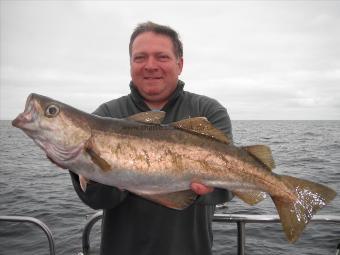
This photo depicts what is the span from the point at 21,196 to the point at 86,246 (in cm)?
1557

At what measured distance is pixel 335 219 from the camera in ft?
15.8

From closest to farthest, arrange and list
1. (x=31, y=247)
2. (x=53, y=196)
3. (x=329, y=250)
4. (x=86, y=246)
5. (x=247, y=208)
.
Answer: (x=86, y=246), (x=329, y=250), (x=31, y=247), (x=247, y=208), (x=53, y=196)

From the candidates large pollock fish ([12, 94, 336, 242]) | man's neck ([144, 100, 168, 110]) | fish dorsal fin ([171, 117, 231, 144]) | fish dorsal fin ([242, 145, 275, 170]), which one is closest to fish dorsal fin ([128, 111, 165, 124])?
large pollock fish ([12, 94, 336, 242])

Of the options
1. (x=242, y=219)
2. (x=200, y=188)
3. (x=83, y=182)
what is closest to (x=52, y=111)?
(x=83, y=182)

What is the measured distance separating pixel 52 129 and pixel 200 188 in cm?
178

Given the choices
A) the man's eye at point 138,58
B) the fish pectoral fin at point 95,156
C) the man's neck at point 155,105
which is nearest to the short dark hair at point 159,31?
the man's eye at point 138,58

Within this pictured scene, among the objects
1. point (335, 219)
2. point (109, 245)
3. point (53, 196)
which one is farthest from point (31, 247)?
point (335, 219)

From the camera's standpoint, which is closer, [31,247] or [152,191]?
[152,191]

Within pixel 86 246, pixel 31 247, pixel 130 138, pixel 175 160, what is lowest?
pixel 31 247

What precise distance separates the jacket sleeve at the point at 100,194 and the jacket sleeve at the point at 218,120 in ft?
3.71

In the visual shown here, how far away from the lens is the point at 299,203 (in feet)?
13.3

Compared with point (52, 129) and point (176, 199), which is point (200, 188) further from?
point (52, 129)

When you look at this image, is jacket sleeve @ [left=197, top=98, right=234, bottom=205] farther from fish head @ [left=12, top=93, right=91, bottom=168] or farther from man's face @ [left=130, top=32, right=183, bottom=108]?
fish head @ [left=12, top=93, right=91, bottom=168]

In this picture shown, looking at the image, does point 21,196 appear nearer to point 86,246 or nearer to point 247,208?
point 247,208
